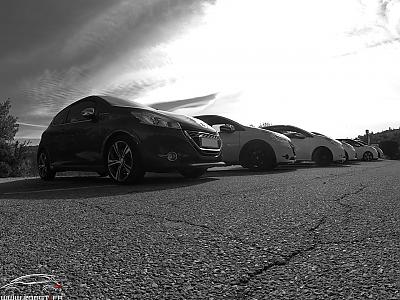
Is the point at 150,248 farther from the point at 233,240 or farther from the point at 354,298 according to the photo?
the point at 354,298

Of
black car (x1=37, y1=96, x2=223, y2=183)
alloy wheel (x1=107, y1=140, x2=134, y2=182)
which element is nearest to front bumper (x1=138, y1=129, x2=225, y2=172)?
black car (x1=37, y1=96, x2=223, y2=183)

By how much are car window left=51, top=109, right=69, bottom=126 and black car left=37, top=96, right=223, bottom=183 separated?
7.6 inches

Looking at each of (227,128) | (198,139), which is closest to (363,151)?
(227,128)

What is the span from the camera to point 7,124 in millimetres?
33906

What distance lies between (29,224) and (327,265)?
2.11 m

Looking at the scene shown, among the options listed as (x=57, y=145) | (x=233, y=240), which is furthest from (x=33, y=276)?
(x=57, y=145)

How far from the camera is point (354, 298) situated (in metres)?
1.26

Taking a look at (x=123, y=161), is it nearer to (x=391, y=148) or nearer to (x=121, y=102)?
(x=121, y=102)

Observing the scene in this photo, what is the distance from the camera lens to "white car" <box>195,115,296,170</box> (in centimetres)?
834

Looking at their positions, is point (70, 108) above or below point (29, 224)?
above

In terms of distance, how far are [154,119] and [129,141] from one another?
19.6 inches

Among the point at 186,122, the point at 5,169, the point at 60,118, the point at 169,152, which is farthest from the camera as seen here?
the point at 5,169

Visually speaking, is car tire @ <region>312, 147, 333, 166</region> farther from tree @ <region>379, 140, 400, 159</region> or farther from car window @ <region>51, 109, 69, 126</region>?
tree @ <region>379, 140, 400, 159</region>

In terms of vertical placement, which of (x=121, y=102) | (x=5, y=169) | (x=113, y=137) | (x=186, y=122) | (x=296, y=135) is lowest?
(x=5, y=169)
